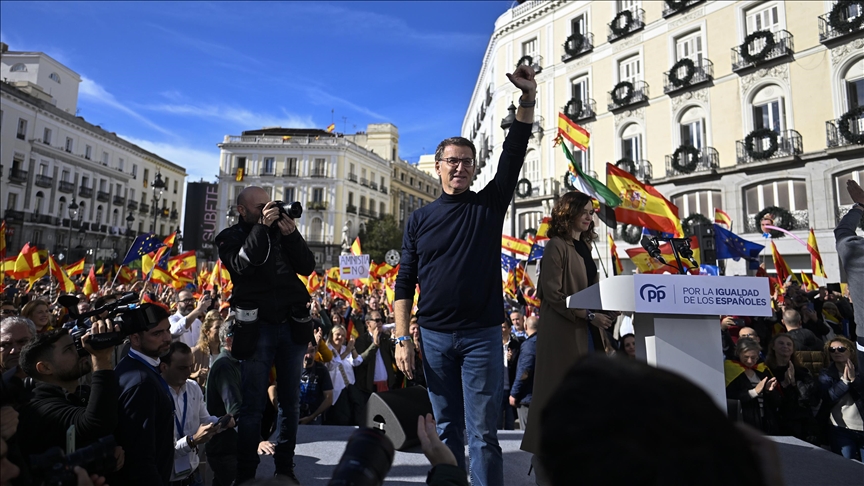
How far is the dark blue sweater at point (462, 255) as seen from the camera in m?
2.73

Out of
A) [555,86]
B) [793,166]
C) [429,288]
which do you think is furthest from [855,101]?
[429,288]

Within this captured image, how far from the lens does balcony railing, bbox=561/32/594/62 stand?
88.6 ft

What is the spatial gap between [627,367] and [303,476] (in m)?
3.15

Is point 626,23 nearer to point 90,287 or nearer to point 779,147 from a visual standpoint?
point 779,147

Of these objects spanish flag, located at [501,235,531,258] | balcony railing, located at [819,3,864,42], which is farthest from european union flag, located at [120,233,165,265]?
balcony railing, located at [819,3,864,42]

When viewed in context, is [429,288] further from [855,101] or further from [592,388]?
[855,101]

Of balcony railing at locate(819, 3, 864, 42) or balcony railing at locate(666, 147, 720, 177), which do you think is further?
balcony railing at locate(666, 147, 720, 177)

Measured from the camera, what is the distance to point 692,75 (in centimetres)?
2291

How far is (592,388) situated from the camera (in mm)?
947

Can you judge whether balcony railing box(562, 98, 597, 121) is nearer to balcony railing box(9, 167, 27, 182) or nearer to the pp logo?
the pp logo

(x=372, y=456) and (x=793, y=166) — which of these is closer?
(x=372, y=456)

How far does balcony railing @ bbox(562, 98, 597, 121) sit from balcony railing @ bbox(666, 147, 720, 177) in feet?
16.5

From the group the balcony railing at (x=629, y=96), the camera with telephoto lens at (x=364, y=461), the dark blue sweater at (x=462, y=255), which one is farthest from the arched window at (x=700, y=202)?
the camera with telephoto lens at (x=364, y=461)

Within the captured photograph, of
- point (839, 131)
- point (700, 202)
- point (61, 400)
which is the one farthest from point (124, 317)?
point (700, 202)
